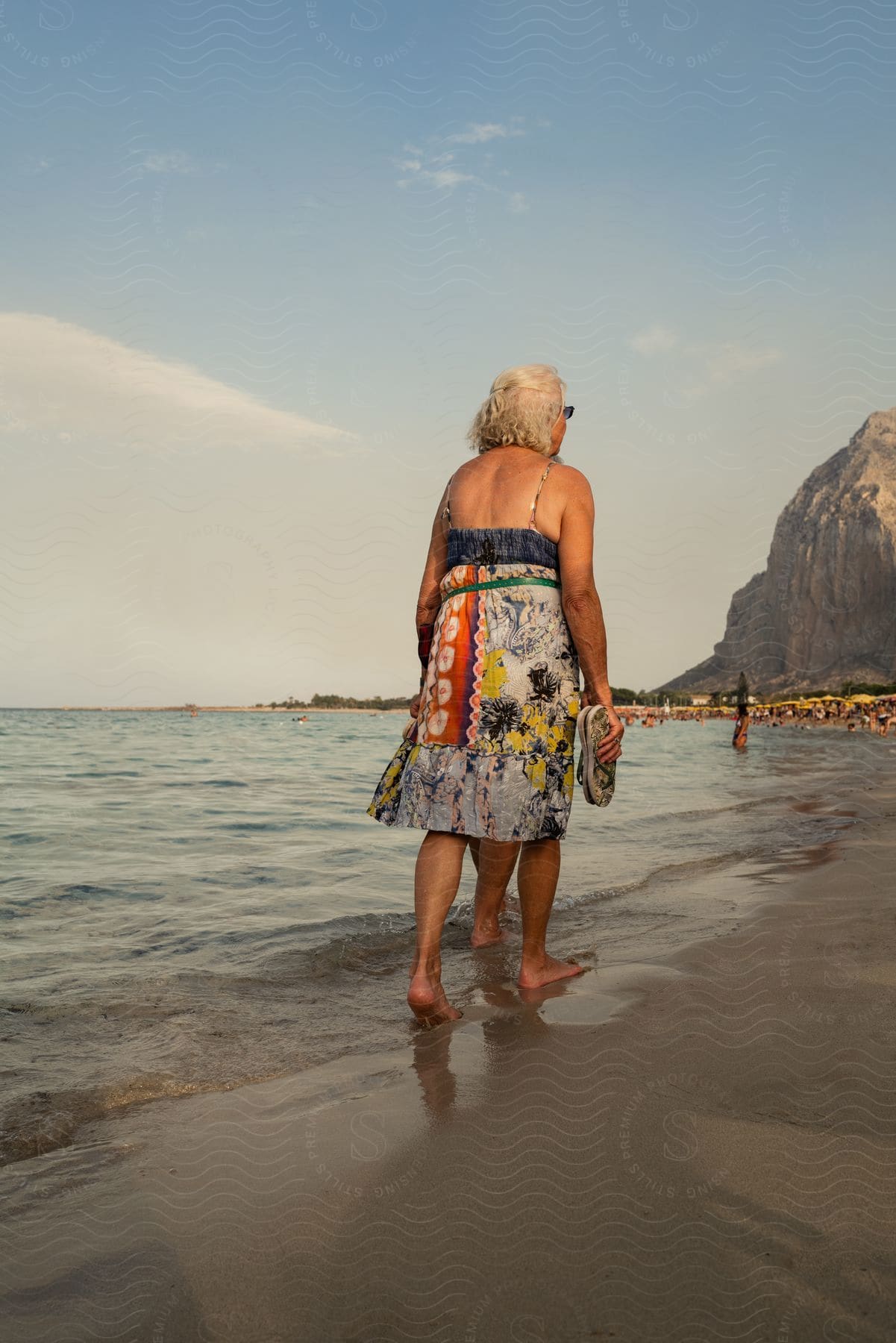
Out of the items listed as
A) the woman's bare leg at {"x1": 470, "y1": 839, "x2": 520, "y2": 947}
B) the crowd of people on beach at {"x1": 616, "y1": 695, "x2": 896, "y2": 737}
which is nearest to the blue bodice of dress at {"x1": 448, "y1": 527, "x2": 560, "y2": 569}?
the woman's bare leg at {"x1": 470, "y1": 839, "x2": 520, "y2": 947}

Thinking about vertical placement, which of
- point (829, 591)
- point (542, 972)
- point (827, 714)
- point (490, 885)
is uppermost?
point (829, 591)

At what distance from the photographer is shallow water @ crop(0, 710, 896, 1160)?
9.10 feet

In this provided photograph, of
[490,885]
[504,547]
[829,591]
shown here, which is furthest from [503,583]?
[829,591]

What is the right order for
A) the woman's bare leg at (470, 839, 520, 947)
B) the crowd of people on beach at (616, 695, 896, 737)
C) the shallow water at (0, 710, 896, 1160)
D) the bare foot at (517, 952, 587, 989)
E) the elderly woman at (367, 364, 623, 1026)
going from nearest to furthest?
the shallow water at (0, 710, 896, 1160)
the elderly woman at (367, 364, 623, 1026)
the bare foot at (517, 952, 587, 989)
the woman's bare leg at (470, 839, 520, 947)
the crowd of people on beach at (616, 695, 896, 737)

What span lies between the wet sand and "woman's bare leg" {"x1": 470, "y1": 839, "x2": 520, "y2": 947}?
1188 mm

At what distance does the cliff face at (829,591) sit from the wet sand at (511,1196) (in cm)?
10184

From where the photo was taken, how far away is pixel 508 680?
3.05 m

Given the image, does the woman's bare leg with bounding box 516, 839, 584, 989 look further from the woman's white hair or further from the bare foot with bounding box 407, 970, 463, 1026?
the woman's white hair

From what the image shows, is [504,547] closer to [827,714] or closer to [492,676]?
[492,676]

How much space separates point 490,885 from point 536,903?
0.77 m

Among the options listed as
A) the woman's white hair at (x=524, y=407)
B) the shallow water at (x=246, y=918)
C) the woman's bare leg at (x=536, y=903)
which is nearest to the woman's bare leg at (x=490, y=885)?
the shallow water at (x=246, y=918)

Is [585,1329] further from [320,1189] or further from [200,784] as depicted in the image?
[200,784]

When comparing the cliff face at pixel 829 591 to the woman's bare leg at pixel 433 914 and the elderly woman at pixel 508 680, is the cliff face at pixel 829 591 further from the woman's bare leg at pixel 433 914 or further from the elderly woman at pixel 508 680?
the woman's bare leg at pixel 433 914

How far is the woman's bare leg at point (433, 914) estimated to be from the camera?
293 cm
